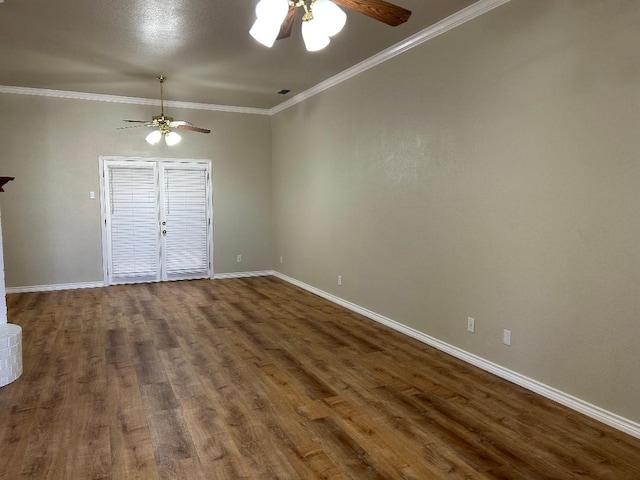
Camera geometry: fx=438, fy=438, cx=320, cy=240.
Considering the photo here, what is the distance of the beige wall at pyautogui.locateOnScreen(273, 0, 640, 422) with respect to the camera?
271 cm

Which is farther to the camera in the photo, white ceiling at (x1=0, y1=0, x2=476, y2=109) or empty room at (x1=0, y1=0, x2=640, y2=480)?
white ceiling at (x1=0, y1=0, x2=476, y2=109)

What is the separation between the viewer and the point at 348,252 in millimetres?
5641

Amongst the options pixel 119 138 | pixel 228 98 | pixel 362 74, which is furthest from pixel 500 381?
pixel 119 138

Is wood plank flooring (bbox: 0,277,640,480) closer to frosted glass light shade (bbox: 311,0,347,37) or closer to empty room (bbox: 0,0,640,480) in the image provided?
empty room (bbox: 0,0,640,480)

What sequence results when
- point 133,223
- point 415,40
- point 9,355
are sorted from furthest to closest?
point 133,223, point 415,40, point 9,355

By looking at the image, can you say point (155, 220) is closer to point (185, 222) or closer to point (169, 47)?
point (185, 222)

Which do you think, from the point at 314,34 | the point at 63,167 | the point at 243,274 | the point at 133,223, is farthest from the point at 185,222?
the point at 314,34

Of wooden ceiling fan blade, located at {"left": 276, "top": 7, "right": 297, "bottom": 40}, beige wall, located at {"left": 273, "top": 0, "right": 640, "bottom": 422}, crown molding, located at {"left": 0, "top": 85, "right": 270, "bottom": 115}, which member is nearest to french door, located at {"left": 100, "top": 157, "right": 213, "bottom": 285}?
crown molding, located at {"left": 0, "top": 85, "right": 270, "bottom": 115}

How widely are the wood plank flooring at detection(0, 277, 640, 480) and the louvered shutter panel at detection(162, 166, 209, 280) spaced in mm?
2684

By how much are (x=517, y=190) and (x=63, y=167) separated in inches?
248

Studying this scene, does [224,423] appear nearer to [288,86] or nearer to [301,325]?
[301,325]

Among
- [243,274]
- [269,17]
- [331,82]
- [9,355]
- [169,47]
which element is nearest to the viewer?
[269,17]

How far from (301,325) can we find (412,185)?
197 cm

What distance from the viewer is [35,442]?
254 centimetres
